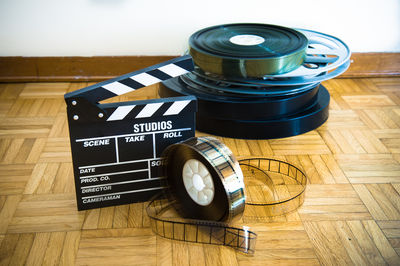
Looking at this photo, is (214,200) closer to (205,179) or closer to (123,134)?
(205,179)

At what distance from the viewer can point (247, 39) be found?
2035mm

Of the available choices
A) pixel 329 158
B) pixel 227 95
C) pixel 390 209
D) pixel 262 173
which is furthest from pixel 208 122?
pixel 390 209

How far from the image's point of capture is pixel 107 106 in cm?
138

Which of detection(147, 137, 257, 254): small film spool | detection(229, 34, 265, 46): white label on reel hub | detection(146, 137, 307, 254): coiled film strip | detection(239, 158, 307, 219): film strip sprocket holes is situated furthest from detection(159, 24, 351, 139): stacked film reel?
detection(147, 137, 257, 254): small film spool

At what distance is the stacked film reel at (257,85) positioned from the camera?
6.13ft

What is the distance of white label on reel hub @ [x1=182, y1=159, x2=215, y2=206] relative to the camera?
1.36m

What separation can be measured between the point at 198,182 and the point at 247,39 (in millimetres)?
876

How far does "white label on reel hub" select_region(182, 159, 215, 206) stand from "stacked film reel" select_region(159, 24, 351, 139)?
1.78 feet

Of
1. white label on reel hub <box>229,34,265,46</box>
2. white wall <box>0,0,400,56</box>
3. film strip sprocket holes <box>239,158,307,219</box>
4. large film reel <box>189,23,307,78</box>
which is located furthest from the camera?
white wall <box>0,0,400,56</box>

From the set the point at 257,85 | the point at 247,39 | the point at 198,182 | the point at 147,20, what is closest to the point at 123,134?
the point at 198,182

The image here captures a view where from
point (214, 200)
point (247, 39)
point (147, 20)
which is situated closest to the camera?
point (214, 200)

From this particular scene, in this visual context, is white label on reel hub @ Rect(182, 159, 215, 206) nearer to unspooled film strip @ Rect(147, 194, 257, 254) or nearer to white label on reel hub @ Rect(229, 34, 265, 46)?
unspooled film strip @ Rect(147, 194, 257, 254)

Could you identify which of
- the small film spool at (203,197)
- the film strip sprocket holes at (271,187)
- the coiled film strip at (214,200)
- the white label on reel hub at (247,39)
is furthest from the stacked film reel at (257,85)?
the small film spool at (203,197)

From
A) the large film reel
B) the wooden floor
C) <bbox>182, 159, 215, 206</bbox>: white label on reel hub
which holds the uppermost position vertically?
the large film reel
